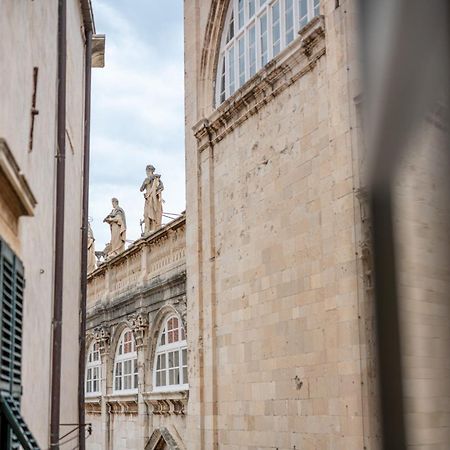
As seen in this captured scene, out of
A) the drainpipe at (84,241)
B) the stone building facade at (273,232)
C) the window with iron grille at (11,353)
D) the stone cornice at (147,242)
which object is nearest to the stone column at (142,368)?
the stone cornice at (147,242)

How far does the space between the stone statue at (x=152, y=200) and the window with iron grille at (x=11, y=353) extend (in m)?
12.7

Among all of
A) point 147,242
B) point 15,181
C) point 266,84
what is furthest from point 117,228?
point 15,181

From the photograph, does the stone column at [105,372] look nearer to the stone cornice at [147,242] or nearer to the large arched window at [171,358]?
the stone cornice at [147,242]

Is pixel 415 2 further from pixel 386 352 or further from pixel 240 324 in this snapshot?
pixel 240 324

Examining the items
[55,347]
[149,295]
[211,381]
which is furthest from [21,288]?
[149,295]

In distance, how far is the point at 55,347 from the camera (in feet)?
30.2

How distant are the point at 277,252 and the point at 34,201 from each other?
639cm

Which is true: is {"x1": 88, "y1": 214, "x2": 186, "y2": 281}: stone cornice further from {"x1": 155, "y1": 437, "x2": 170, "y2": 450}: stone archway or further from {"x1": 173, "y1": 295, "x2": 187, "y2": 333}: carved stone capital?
{"x1": 155, "y1": 437, "x2": 170, "y2": 450}: stone archway

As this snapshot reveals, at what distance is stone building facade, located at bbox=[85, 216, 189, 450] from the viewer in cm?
1719

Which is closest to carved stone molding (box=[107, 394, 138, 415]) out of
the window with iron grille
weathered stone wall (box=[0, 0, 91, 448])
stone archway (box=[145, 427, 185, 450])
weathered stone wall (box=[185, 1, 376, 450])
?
stone archway (box=[145, 427, 185, 450])

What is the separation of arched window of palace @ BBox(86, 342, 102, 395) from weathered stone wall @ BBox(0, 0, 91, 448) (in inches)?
454

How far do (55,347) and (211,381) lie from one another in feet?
17.1

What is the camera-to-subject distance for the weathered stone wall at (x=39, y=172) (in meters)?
6.46

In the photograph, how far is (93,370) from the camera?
78.9 feet
